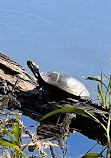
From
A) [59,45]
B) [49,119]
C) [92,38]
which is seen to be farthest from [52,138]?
[92,38]

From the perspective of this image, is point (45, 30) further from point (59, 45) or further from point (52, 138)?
point (52, 138)

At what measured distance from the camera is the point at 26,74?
5.69 ft

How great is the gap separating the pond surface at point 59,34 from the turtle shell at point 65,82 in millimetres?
53

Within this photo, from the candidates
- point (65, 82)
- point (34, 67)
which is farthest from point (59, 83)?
point (34, 67)

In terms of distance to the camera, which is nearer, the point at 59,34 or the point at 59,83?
the point at 59,83

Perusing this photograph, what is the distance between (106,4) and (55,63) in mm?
1279

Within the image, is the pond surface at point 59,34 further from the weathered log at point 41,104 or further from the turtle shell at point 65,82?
the weathered log at point 41,104

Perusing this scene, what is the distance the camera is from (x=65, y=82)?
1834mm

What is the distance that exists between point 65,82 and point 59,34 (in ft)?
2.41

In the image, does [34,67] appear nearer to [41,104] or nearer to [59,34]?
[41,104]

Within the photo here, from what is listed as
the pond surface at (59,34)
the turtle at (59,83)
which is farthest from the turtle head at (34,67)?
the pond surface at (59,34)

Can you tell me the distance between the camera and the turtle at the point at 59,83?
1.76 m

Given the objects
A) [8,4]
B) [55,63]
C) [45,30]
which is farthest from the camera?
[8,4]

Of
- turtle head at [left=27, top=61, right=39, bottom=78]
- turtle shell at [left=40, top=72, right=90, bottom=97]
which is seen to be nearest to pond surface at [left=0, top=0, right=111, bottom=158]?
turtle shell at [left=40, top=72, right=90, bottom=97]
